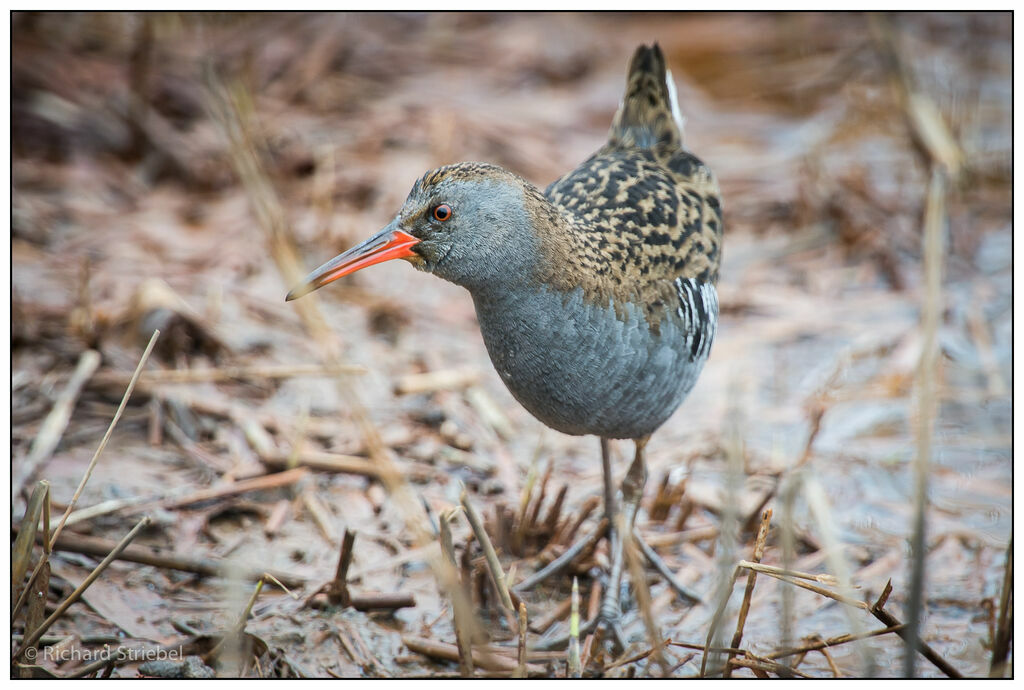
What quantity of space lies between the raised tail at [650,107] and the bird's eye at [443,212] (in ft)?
4.52

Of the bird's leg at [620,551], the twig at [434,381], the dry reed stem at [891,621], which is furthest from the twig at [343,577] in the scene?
the dry reed stem at [891,621]

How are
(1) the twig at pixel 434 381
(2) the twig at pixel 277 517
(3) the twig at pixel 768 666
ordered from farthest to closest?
(1) the twig at pixel 434 381
(2) the twig at pixel 277 517
(3) the twig at pixel 768 666

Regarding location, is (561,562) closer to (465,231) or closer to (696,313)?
(696,313)

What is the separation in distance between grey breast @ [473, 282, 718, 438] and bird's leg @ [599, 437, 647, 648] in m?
0.32

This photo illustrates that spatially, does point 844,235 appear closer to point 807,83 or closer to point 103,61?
point 807,83

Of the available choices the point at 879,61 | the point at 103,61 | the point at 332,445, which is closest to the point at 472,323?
the point at 332,445

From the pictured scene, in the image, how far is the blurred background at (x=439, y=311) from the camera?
10.9 ft

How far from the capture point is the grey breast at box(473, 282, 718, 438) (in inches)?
109

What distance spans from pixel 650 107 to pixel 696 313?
0.98 metres

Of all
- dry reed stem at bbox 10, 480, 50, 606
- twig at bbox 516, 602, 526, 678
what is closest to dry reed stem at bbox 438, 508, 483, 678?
twig at bbox 516, 602, 526, 678

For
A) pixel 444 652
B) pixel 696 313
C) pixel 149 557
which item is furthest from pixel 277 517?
pixel 696 313

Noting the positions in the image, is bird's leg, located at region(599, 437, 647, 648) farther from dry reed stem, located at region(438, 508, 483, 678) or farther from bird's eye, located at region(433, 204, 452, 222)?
bird's eye, located at region(433, 204, 452, 222)

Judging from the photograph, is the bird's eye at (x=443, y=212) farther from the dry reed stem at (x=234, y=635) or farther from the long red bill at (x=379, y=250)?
the dry reed stem at (x=234, y=635)

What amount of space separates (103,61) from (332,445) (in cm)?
311
